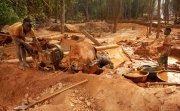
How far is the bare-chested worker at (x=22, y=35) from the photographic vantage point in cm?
849

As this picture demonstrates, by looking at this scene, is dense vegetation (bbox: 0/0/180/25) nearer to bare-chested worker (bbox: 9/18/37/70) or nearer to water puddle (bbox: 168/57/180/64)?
water puddle (bbox: 168/57/180/64)

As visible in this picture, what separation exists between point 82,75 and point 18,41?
2447 millimetres

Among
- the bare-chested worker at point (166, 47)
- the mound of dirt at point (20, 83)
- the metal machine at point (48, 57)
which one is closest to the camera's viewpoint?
the mound of dirt at point (20, 83)

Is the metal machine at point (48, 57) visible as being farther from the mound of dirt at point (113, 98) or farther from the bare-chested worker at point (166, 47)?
the bare-chested worker at point (166, 47)

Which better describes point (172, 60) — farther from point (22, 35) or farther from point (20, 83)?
point (20, 83)

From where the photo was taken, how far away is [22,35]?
8.70 m

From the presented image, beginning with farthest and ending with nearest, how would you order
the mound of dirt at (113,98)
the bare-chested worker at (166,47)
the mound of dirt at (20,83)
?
the bare-chested worker at (166,47)
the mound of dirt at (20,83)
the mound of dirt at (113,98)

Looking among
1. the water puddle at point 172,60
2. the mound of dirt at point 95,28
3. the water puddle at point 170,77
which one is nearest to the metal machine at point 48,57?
the water puddle at point 170,77

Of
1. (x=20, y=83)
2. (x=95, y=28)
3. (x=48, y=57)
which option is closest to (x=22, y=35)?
(x=48, y=57)

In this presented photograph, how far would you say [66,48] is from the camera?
423 inches

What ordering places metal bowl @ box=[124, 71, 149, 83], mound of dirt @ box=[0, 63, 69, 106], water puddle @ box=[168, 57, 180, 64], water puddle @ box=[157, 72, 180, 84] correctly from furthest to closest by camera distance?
water puddle @ box=[168, 57, 180, 64], water puddle @ box=[157, 72, 180, 84], metal bowl @ box=[124, 71, 149, 83], mound of dirt @ box=[0, 63, 69, 106]

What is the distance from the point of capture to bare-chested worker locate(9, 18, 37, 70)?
8488mm

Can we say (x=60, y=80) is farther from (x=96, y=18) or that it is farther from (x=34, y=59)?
(x=96, y=18)

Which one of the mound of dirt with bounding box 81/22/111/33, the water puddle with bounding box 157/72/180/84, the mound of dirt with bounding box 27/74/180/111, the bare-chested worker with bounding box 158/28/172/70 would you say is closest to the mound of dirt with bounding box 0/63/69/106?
the mound of dirt with bounding box 27/74/180/111
